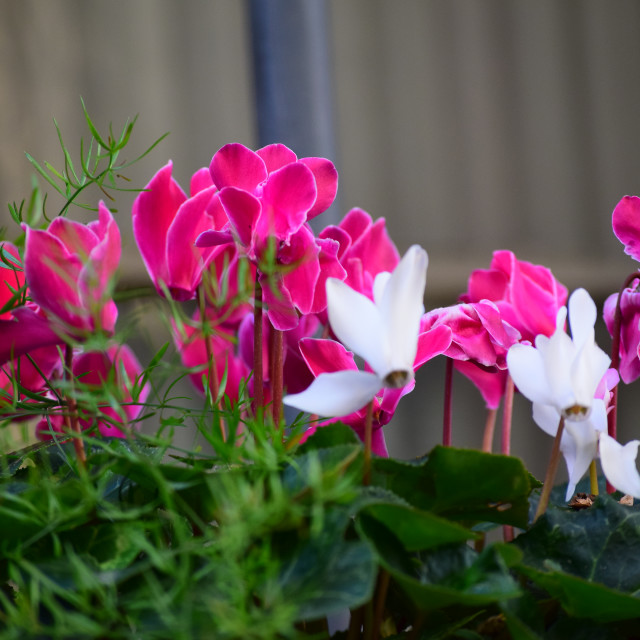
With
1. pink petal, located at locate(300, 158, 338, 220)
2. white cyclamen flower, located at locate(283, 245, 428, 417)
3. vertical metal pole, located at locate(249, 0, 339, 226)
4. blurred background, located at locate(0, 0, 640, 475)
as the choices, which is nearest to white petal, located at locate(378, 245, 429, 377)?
white cyclamen flower, located at locate(283, 245, 428, 417)

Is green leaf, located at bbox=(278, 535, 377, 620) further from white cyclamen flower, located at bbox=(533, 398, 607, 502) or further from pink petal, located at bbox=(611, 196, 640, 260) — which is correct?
pink petal, located at bbox=(611, 196, 640, 260)

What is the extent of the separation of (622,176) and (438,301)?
2.82 ft

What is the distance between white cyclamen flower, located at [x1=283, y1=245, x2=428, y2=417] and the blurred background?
1.51 m

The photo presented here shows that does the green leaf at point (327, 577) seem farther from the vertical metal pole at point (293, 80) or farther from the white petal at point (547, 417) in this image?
the vertical metal pole at point (293, 80)

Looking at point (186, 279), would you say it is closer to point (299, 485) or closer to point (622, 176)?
point (299, 485)

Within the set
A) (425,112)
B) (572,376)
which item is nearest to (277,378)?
(572,376)

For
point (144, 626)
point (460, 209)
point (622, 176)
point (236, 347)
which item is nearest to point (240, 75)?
point (460, 209)

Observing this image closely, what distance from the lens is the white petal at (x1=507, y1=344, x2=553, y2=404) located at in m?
0.28

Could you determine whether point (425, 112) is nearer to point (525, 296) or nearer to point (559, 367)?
point (525, 296)

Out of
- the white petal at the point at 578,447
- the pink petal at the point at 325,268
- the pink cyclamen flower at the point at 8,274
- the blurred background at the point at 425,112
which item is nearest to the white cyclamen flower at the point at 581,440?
the white petal at the point at 578,447

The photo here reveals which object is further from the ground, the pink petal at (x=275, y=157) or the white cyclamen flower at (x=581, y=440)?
the pink petal at (x=275, y=157)

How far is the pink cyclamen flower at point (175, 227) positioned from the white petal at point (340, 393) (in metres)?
0.12

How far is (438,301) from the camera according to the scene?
226 centimetres

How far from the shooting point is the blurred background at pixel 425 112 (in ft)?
5.80
